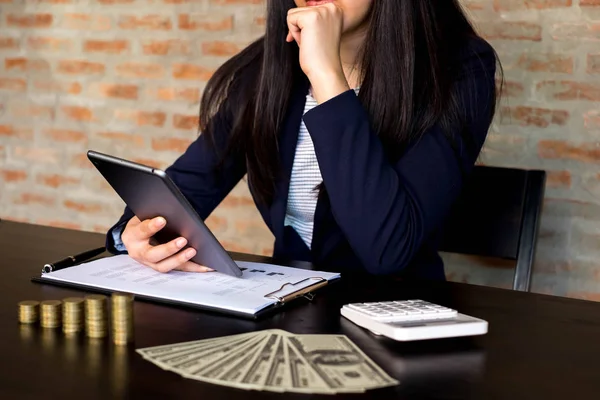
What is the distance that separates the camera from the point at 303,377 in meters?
0.78

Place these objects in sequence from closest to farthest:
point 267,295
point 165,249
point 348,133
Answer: point 267,295 → point 165,249 → point 348,133

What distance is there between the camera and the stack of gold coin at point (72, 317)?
93cm

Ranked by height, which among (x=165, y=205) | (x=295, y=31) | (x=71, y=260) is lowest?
(x=71, y=260)

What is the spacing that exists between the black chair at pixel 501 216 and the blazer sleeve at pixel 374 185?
1.25ft

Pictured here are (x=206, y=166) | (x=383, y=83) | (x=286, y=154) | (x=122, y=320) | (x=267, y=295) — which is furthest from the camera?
(x=206, y=166)

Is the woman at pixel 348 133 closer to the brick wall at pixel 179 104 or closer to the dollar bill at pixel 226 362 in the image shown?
the dollar bill at pixel 226 362

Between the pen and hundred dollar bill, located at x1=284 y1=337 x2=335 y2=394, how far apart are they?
1.68 ft

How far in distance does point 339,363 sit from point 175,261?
0.45 meters

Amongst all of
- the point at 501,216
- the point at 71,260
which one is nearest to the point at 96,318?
the point at 71,260

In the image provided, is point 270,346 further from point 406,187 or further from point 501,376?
point 406,187

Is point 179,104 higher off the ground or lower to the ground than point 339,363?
higher

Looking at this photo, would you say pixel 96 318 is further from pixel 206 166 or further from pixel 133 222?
pixel 206 166

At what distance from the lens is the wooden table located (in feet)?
2.49

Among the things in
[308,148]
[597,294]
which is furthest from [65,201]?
[597,294]
